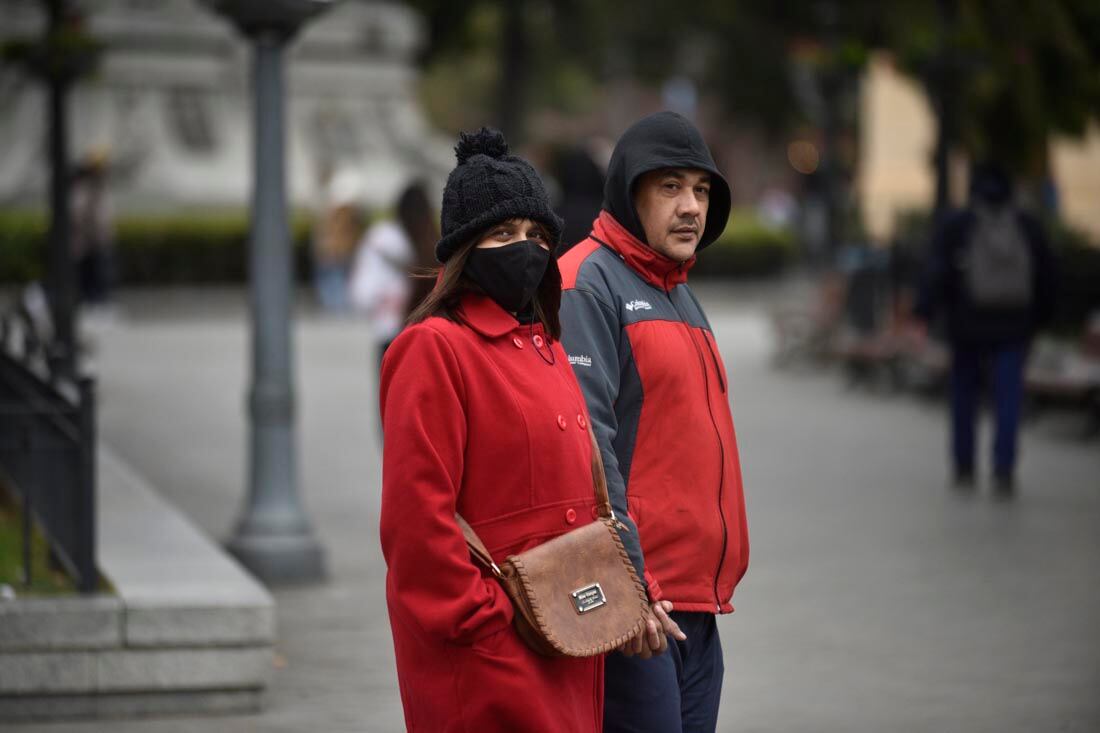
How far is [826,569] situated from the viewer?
9.00m

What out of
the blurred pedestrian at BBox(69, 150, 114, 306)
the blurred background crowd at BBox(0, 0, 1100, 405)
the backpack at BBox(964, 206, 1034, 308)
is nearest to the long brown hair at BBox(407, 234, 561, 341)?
the blurred background crowd at BBox(0, 0, 1100, 405)

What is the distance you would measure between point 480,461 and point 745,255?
92.9 ft

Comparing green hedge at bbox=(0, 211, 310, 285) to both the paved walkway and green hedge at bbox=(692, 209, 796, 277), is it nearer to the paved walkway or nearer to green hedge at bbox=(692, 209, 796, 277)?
green hedge at bbox=(692, 209, 796, 277)

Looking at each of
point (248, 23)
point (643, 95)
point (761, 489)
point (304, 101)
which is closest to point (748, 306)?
point (304, 101)

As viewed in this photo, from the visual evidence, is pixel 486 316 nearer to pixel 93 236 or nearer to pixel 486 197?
pixel 486 197

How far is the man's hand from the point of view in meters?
3.69

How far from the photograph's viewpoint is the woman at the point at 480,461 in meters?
3.38

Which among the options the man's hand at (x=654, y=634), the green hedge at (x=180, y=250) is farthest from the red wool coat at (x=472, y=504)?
the green hedge at (x=180, y=250)

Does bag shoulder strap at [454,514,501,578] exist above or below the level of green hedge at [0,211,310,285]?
above

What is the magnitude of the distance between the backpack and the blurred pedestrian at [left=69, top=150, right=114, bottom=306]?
521 inches

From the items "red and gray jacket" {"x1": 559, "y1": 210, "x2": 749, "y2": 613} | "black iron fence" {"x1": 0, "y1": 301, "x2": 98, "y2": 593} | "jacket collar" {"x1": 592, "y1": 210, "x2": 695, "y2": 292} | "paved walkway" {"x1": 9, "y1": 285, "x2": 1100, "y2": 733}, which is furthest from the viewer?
"paved walkway" {"x1": 9, "y1": 285, "x2": 1100, "y2": 733}

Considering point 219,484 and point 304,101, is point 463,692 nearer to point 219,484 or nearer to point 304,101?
point 219,484

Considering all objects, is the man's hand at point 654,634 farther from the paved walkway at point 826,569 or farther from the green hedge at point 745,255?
the green hedge at point 745,255

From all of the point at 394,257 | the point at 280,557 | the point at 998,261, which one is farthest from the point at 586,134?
the point at 280,557
